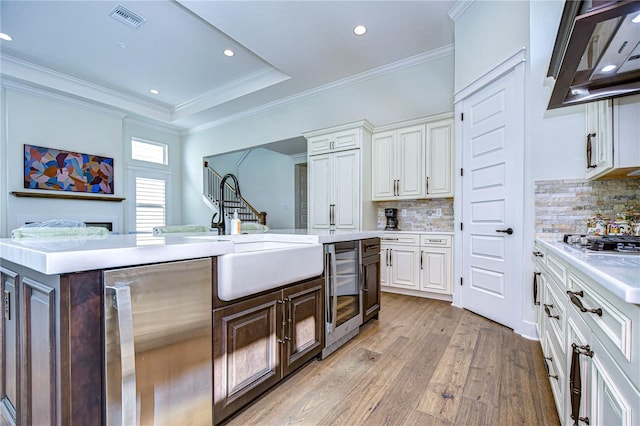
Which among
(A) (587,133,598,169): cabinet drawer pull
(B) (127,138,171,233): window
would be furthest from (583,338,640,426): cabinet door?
(B) (127,138,171,233): window

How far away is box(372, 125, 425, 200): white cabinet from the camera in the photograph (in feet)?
12.6

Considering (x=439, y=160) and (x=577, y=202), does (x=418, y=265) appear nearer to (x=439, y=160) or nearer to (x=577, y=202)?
(x=439, y=160)

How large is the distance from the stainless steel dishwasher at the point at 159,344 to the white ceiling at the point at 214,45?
3.20 metres

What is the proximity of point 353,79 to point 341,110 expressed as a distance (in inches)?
20.4

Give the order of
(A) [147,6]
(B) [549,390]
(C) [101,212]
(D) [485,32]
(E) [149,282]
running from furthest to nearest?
(C) [101,212]
(A) [147,6]
(D) [485,32]
(B) [549,390]
(E) [149,282]

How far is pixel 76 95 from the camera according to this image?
528 centimetres

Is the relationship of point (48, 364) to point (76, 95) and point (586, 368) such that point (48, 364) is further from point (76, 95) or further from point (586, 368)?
point (76, 95)

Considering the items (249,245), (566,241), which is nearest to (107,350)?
(249,245)

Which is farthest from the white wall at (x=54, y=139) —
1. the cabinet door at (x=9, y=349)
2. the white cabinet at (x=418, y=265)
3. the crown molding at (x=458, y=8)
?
the crown molding at (x=458, y=8)

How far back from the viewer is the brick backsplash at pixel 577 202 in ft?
6.75

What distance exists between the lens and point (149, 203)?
680cm

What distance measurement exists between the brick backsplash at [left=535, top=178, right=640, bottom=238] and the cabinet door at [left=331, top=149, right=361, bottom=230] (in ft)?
7.21

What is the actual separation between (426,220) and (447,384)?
2687 millimetres

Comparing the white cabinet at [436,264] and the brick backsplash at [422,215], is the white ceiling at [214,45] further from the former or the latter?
the white cabinet at [436,264]
